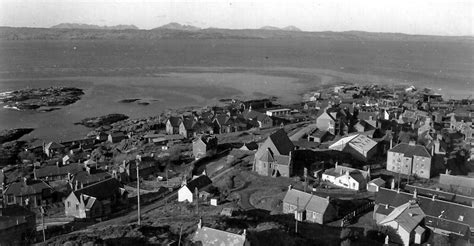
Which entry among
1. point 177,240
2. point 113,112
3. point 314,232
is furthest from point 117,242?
point 113,112

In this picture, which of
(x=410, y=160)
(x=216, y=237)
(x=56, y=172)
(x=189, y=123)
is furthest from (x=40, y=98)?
(x=216, y=237)

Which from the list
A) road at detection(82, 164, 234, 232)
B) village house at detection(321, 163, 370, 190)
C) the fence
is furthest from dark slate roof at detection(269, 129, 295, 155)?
the fence

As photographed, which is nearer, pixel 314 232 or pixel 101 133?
pixel 314 232

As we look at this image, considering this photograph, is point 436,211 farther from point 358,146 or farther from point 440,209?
point 358,146

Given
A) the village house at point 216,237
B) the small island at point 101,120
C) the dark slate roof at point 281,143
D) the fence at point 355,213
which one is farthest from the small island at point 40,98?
the village house at point 216,237

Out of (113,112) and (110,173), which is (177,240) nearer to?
(110,173)

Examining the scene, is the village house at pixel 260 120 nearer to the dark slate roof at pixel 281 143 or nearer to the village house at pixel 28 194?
the dark slate roof at pixel 281 143

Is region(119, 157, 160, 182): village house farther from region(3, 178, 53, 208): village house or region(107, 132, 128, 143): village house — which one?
region(107, 132, 128, 143): village house

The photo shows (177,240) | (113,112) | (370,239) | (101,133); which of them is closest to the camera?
(177,240)
